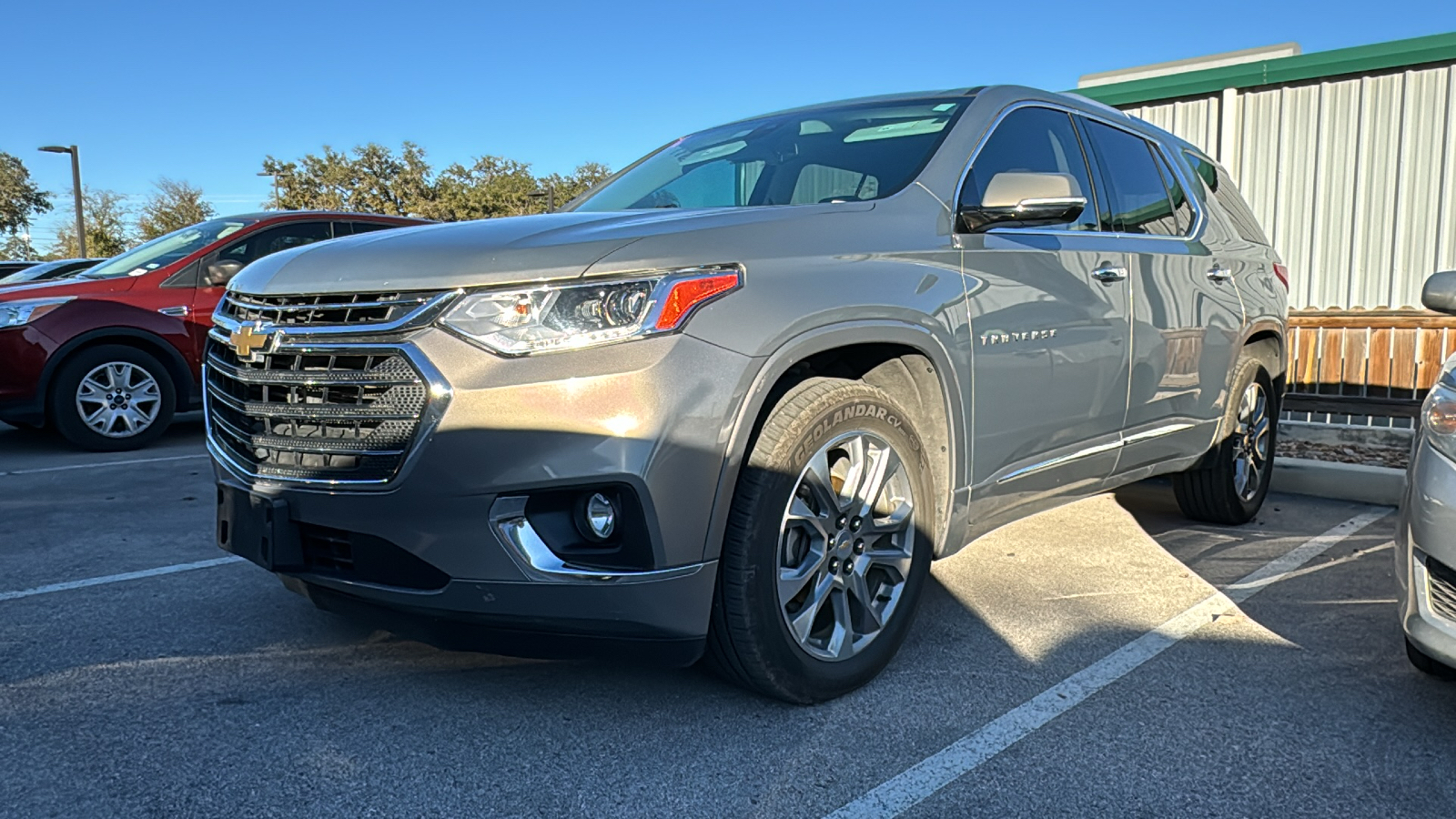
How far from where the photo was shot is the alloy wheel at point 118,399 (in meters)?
7.48

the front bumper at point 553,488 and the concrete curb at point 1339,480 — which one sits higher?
the front bumper at point 553,488

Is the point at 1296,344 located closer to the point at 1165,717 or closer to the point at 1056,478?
the point at 1056,478

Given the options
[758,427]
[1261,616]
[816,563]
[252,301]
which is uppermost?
[252,301]

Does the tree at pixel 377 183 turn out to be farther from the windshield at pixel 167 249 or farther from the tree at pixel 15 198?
the windshield at pixel 167 249

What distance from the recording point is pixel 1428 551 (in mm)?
2689

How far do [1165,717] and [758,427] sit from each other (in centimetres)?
134

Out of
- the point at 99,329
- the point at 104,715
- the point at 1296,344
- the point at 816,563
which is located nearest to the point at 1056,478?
the point at 816,563

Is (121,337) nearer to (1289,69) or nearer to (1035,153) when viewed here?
(1035,153)

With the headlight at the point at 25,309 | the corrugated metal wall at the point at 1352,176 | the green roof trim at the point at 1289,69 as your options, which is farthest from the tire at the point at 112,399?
the corrugated metal wall at the point at 1352,176

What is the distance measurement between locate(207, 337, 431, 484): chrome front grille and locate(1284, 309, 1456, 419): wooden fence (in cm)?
665

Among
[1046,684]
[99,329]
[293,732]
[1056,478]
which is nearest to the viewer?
[293,732]

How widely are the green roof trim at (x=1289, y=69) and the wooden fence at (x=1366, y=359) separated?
3.15 m

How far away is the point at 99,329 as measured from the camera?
7.45 meters

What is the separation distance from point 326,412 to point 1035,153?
2.54m
